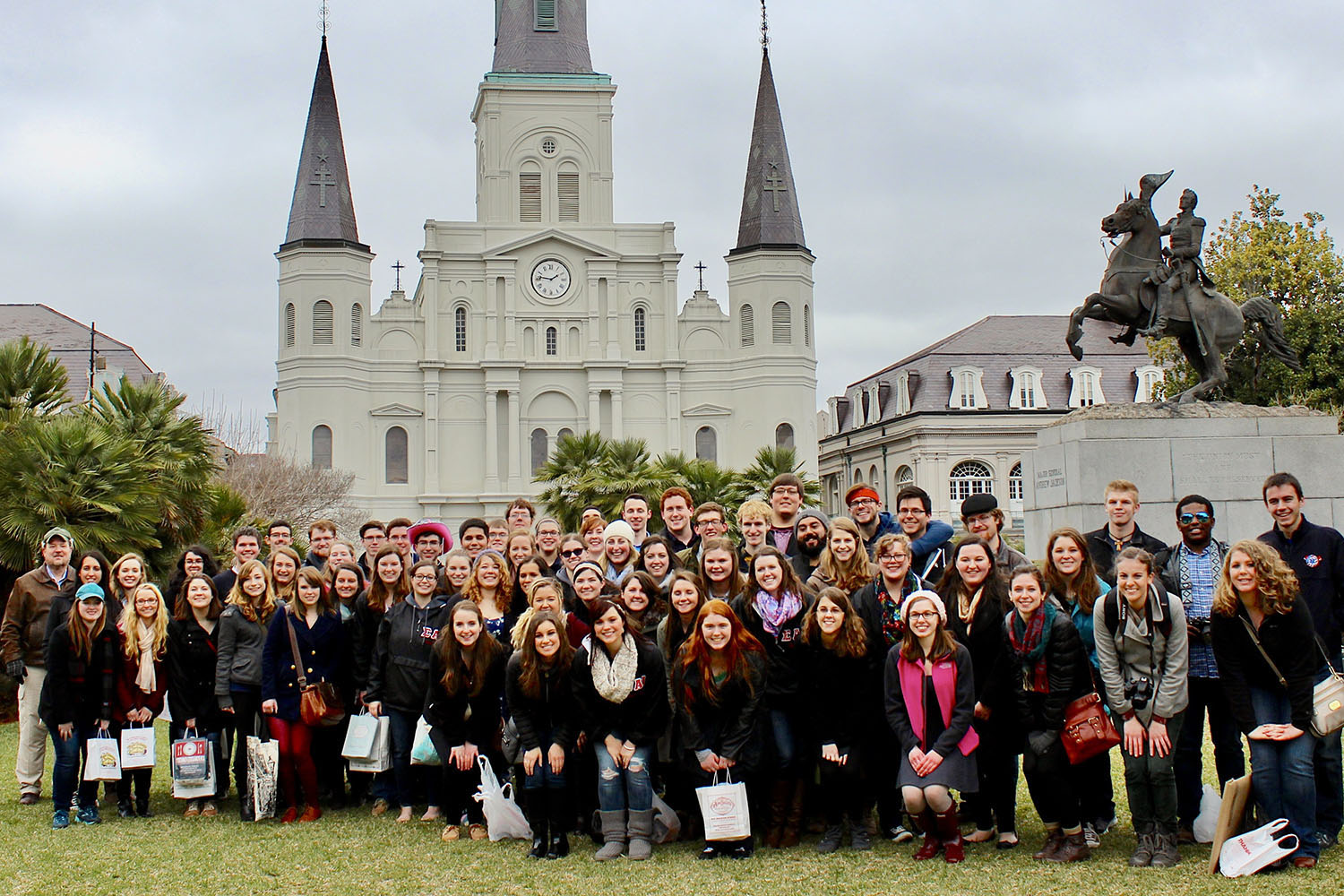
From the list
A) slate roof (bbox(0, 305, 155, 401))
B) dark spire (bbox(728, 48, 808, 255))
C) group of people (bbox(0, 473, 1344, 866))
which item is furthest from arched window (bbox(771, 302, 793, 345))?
group of people (bbox(0, 473, 1344, 866))

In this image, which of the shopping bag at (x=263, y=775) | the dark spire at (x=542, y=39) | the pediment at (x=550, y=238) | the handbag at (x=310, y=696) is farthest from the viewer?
the dark spire at (x=542, y=39)

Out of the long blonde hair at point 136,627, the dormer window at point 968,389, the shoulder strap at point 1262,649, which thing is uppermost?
the dormer window at point 968,389

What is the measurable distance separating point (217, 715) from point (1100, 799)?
530 centimetres

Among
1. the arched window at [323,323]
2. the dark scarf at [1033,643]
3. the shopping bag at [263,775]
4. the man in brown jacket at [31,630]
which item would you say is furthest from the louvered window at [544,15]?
the dark scarf at [1033,643]

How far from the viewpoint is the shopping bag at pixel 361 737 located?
7.93 metres

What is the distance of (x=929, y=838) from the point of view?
262 inches

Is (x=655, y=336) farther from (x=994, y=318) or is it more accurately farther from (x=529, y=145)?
(x=994, y=318)

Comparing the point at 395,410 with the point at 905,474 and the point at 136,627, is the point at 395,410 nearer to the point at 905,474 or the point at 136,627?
the point at 905,474

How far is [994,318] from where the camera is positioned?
61.4 m

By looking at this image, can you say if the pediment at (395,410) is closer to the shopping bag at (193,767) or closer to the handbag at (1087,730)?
the shopping bag at (193,767)

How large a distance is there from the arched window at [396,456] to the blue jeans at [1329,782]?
46936 millimetres

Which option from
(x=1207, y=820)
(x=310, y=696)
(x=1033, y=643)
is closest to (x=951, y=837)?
(x=1033, y=643)

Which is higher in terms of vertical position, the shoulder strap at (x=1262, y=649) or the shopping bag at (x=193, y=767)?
the shoulder strap at (x=1262, y=649)

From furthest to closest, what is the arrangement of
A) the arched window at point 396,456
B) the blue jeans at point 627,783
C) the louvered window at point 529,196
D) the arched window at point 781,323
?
the louvered window at point 529,196 < the arched window at point 781,323 < the arched window at point 396,456 < the blue jeans at point 627,783
